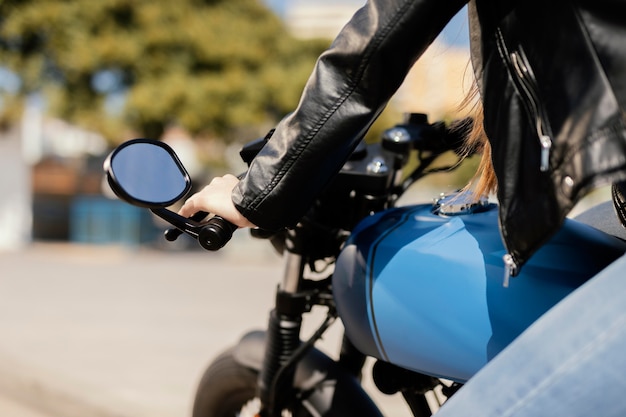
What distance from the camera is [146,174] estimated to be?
1269mm

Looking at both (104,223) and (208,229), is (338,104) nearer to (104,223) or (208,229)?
(208,229)

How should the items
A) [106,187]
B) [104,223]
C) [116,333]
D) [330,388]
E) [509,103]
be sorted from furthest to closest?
[106,187] → [104,223] → [116,333] → [330,388] → [509,103]

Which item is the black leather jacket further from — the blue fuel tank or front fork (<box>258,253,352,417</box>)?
front fork (<box>258,253,352,417</box>)

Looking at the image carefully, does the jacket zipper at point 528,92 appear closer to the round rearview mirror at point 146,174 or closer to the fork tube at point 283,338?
the round rearview mirror at point 146,174

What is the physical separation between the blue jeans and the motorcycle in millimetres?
165

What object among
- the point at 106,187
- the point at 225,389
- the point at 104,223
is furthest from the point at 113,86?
the point at 225,389

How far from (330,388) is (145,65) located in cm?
1660

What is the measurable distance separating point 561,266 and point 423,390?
0.52 meters

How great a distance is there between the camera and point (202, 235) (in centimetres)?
122

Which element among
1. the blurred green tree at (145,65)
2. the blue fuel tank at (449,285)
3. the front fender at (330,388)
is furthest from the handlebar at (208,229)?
the blurred green tree at (145,65)

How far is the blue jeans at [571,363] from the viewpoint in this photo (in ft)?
2.87

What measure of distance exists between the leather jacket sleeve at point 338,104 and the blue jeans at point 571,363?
393 mm

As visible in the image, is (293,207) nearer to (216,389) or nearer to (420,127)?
(420,127)

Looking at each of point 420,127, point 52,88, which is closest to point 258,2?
point 52,88
